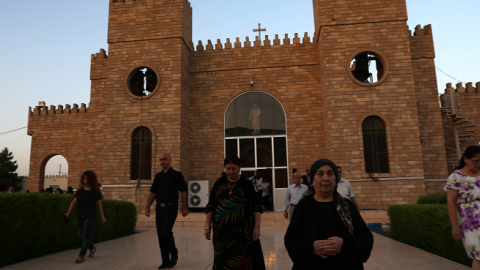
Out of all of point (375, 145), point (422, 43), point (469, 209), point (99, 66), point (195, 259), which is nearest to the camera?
point (469, 209)

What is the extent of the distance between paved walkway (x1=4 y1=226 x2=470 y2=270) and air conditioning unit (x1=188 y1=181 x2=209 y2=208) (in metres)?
7.00

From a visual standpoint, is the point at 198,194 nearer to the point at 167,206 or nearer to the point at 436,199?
the point at 436,199

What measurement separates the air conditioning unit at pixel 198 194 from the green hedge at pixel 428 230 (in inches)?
326

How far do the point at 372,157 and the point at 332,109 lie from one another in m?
2.55

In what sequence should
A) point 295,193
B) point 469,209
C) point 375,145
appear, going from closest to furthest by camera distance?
1. point 469,209
2. point 295,193
3. point 375,145

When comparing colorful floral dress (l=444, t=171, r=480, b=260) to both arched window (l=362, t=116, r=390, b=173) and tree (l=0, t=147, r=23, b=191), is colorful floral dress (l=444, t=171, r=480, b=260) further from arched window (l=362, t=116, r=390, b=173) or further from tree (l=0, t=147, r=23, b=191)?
tree (l=0, t=147, r=23, b=191)

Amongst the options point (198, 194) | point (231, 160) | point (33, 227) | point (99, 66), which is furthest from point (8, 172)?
point (231, 160)

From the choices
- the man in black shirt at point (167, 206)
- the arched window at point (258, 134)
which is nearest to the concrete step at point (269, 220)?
the arched window at point (258, 134)

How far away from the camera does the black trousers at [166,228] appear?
5387 mm

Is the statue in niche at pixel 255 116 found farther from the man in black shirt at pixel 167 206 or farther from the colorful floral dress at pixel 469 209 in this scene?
the colorful floral dress at pixel 469 209

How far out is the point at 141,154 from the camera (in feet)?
51.4

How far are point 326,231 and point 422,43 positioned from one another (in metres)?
16.6

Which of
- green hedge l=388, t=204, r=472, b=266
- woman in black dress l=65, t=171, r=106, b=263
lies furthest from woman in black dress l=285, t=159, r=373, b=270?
woman in black dress l=65, t=171, r=106, b=263

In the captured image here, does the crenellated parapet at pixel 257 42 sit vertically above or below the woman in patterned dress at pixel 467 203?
above
